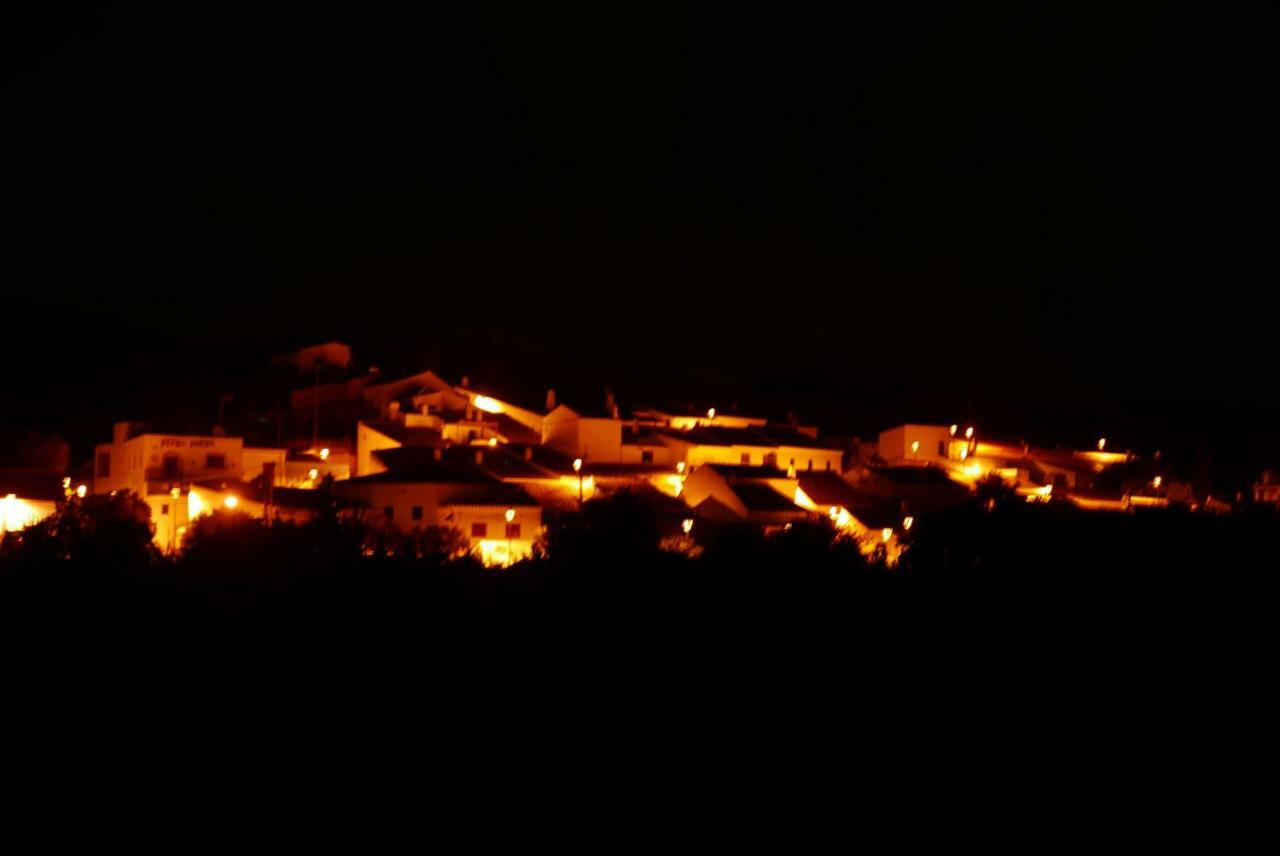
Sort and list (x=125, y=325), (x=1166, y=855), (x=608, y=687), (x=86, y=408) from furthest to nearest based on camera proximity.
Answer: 1. (x=125, y=325)
2. (x=86, y=408)
3. (x=608, y=687)
4. (x=1166, y=855)

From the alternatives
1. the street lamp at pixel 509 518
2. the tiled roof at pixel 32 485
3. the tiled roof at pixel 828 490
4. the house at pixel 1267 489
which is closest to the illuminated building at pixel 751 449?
the tiled roof at pixel 828 490

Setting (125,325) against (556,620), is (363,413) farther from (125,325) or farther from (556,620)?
(125,325)

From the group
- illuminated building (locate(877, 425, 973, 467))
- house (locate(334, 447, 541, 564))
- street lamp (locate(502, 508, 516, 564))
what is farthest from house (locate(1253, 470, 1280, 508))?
street lamp (locate(502, 508, 516, 564))

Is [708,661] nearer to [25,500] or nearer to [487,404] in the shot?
[25,500]

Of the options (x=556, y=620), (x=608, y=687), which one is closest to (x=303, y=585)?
(x=556, y=620)

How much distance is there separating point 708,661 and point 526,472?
9.67m

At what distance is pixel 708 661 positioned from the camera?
13266mm

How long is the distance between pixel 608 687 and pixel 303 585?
4.24 m

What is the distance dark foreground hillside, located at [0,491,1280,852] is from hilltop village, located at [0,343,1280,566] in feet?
8.27

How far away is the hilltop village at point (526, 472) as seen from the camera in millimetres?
19469

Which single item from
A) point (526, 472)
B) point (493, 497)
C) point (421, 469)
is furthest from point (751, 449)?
point (421, 469)

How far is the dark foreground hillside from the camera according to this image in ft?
35.2

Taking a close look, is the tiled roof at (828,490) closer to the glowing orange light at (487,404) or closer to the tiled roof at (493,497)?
the tiled roof at (493,497)

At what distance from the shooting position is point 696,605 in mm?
14859
